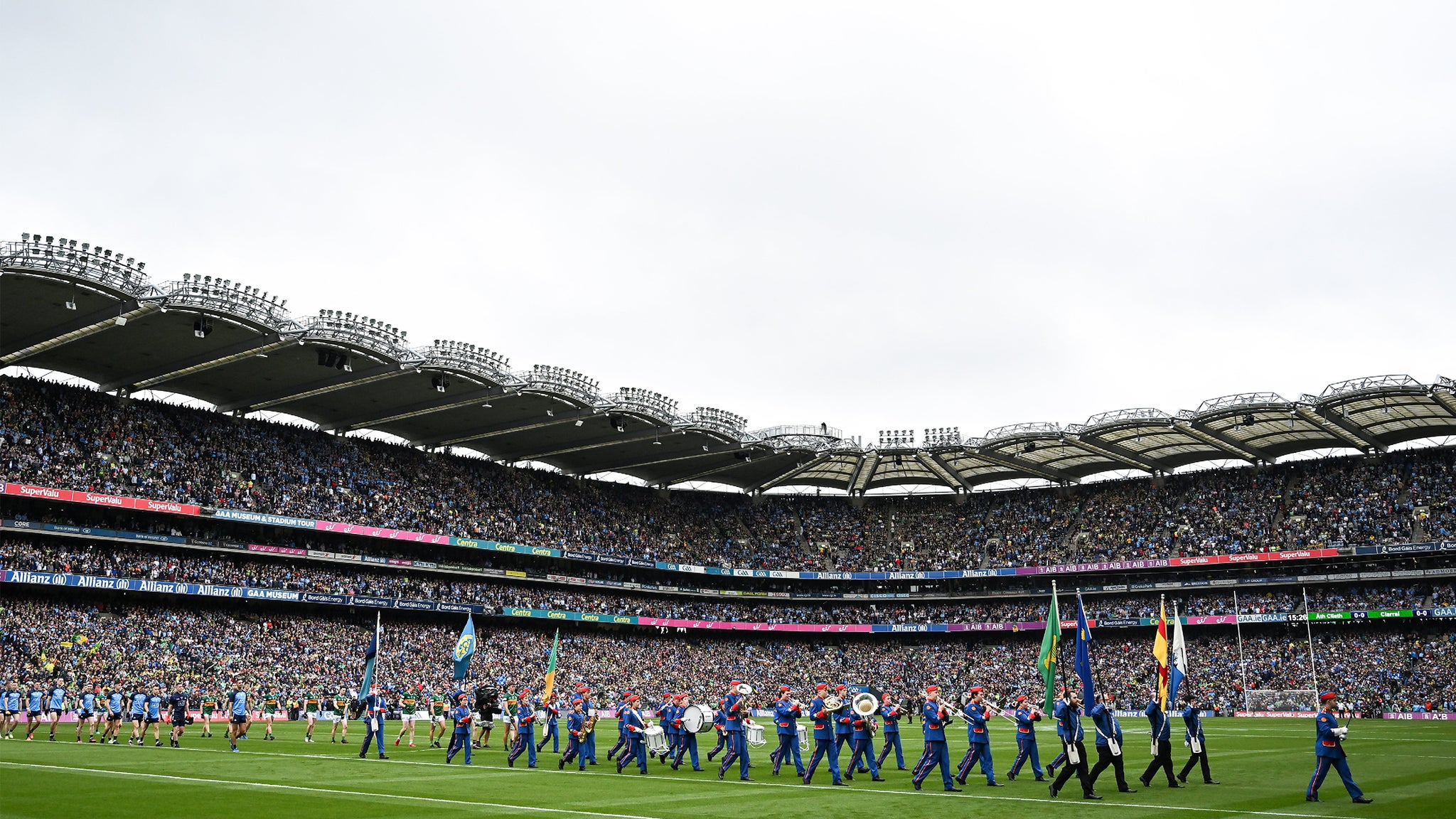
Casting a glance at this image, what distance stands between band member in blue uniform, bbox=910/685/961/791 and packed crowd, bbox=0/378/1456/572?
1698 inches

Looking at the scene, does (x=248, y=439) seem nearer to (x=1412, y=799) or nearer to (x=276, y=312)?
(x=276, y=312)

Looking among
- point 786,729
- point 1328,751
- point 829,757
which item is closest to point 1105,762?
point 1328,751

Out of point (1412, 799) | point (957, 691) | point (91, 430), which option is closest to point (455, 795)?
point (1412, 799)

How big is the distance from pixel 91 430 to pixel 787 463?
41837mm

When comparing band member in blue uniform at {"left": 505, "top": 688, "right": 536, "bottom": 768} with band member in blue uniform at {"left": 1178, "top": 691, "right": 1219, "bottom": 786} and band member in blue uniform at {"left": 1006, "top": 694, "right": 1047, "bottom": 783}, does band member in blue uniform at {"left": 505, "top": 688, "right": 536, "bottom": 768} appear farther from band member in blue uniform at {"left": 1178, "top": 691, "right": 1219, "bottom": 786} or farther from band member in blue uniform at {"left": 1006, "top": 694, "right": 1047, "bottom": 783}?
band member in blue uniform at {"left": 1178, "top": 691, "right": 1219, "bottom": 786}

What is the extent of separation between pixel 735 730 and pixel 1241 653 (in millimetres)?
49321

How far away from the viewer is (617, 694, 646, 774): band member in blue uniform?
23.3 m

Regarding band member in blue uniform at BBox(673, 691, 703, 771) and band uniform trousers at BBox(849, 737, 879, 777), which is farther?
band member in blue uniform at BBox(673, 691, 703, 771)

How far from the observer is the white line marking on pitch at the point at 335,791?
51.8ft

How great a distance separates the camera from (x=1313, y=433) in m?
62.3

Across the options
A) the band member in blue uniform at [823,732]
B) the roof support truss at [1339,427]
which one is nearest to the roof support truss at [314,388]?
the band member in blue uniform at [823,732]

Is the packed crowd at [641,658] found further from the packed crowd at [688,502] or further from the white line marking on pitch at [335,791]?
the white line marking on pitch at [335,791]

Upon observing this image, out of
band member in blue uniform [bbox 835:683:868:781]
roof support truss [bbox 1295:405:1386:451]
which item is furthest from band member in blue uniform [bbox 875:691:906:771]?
roof support truss [bbox 1295:405:1386:451]

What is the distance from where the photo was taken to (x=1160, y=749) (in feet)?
64.3
